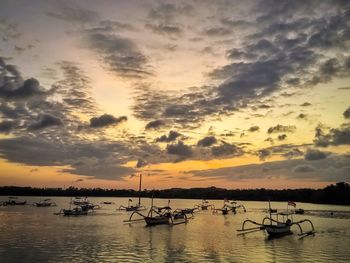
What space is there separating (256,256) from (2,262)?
86.0ft

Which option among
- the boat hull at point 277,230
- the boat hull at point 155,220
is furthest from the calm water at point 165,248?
the boat hull at point 155,220

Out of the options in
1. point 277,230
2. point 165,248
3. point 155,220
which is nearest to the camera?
point 165,248

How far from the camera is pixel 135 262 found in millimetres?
37812

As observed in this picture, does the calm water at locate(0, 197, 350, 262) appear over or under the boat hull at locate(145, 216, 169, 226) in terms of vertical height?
under

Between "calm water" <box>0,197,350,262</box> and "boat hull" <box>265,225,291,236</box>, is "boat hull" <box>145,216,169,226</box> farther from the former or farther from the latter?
"boat hull" <box>265,225,291,236</box>

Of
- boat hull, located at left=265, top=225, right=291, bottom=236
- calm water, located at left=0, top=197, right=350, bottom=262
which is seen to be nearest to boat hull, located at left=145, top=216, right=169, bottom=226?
calm water, located at left=0, top=197, right=350, bottom=262

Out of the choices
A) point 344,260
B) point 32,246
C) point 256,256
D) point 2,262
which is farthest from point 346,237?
point 2,262

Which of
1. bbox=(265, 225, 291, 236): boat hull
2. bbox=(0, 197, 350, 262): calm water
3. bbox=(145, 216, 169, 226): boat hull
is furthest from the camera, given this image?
bbox=(145, 216, 169, 226): boat hull

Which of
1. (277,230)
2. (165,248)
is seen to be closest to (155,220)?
(277,230)

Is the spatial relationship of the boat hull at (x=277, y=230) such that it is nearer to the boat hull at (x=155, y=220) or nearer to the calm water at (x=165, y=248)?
the calm water at (x=165, y=248)

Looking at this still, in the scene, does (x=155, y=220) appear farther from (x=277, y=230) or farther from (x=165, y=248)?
(x=165, y=248)

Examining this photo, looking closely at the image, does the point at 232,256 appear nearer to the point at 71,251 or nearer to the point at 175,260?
the point at 175,260

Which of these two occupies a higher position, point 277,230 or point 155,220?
point 155,220

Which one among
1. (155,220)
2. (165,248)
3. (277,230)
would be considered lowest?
(165,248)
